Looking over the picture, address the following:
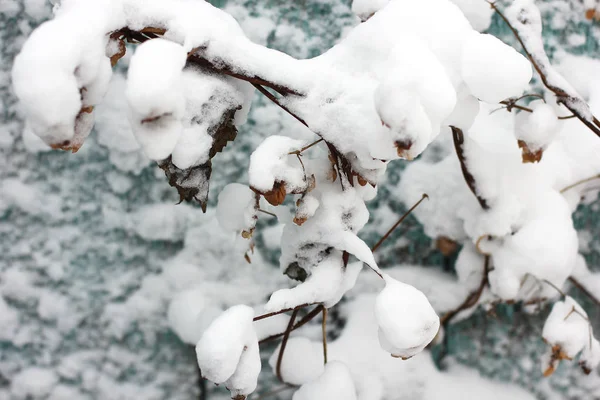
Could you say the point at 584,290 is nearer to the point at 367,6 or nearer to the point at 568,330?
the point at 568,330

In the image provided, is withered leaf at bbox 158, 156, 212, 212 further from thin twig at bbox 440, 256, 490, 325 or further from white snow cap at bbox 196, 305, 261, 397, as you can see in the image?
thin twig at bbox 440, 256, 490, 325

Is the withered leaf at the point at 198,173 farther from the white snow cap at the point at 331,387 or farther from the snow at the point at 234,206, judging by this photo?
the white snow cap at the point at 331,387

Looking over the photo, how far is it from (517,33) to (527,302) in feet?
1.89

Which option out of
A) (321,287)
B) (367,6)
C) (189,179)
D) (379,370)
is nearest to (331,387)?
(321,287)

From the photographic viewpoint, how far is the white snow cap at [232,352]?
57 centimetres

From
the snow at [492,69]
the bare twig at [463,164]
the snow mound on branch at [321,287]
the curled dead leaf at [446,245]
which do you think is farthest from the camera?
the curled dead leaf at [446,245]

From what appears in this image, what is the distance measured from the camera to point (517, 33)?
82cm

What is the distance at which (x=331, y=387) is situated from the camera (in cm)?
75

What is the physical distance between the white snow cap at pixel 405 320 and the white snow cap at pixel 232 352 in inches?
7.0

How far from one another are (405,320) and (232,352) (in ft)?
0.73

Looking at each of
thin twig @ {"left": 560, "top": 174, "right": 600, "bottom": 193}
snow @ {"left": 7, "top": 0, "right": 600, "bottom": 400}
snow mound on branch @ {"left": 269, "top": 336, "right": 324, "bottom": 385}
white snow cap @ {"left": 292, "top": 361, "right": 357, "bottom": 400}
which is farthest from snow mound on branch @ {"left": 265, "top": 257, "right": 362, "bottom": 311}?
thin twig @ {"left": 560, "top": 174, "right": 600, "bottom": 193}

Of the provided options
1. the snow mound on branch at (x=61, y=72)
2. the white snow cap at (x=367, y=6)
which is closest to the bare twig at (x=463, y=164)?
the white snow cap at (x=367, y=6)

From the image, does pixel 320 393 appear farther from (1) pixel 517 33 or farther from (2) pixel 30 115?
(1) pixel 517 33

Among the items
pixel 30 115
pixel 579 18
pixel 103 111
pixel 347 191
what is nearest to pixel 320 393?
pixel 347 191
